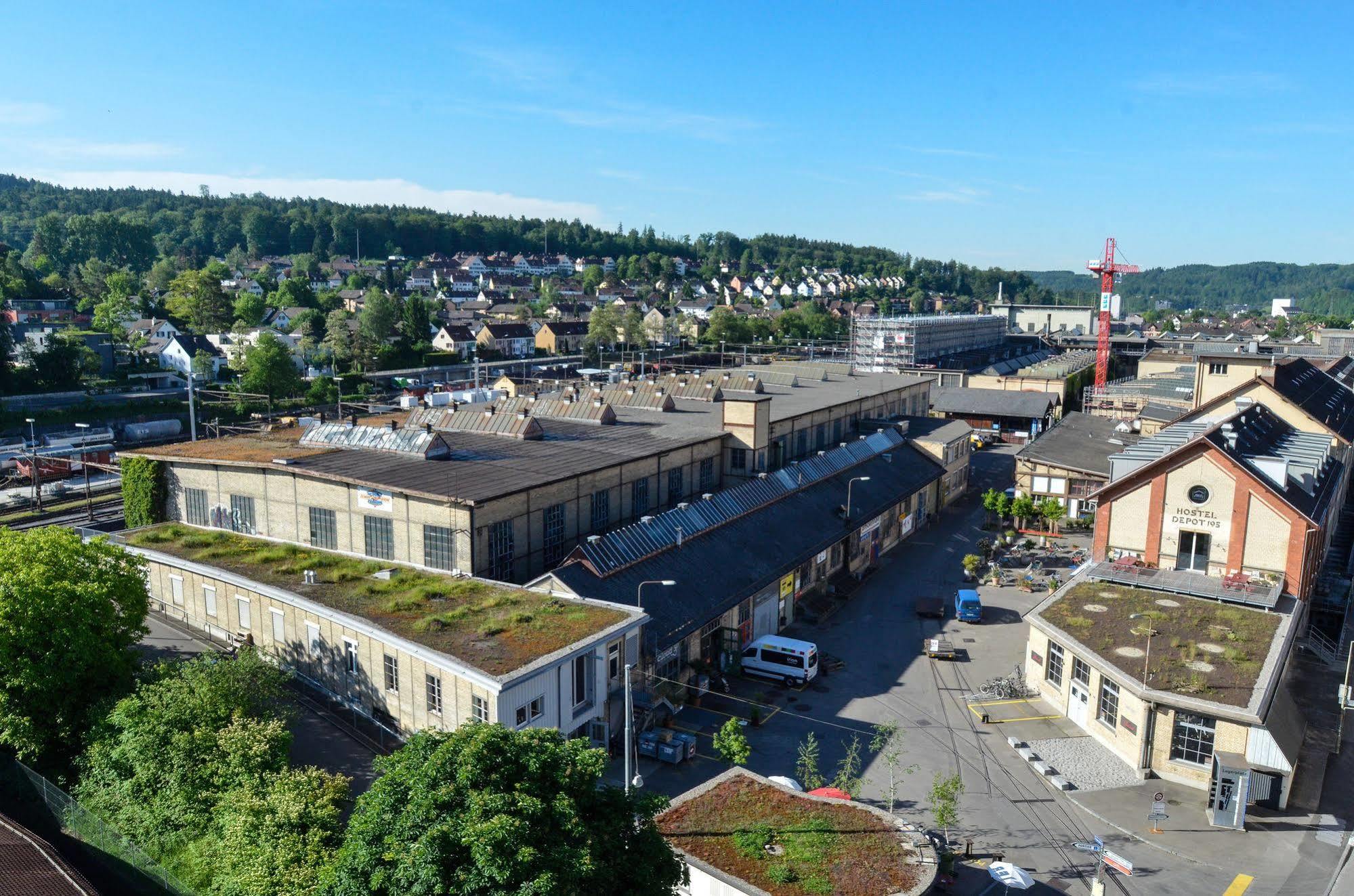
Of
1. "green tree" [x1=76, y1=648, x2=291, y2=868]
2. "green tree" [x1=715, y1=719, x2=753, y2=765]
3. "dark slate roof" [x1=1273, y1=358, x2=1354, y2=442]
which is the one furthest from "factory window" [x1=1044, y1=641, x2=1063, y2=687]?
"dark slate roof" [x1=1273, y1=358, x2=1354, y2=442]

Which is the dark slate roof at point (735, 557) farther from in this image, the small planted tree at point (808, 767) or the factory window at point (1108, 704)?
the factory window at point (1108, 704)

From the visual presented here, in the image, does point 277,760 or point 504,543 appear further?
point 504,543

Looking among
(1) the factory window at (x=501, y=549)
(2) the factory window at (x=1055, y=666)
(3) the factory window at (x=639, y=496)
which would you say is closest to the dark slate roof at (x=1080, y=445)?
(2) the factory window at (x=1055, y=666)

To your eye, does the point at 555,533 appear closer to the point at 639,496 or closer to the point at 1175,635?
the point at 639,496

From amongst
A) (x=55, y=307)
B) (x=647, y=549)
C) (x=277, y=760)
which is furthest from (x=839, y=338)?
(x=277, y=760)

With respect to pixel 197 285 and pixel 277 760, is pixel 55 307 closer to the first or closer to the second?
pixel 197 285
